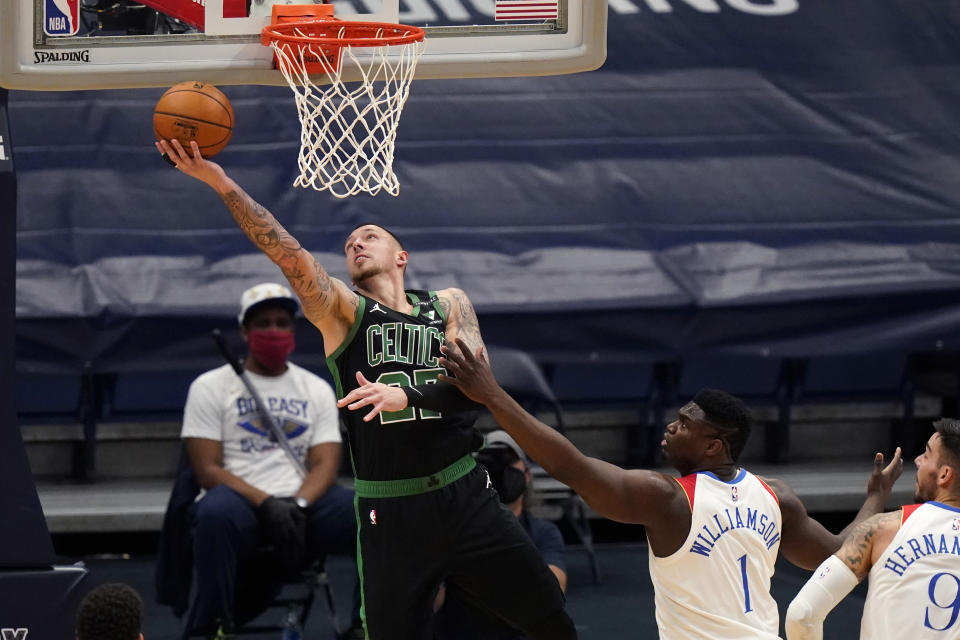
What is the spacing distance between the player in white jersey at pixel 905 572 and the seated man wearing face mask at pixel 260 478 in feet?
10.4

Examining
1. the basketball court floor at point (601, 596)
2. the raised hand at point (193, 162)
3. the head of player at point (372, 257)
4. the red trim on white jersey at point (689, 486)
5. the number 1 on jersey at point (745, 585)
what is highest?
the raised hand at point (193, 162)

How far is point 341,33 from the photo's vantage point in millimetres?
5449

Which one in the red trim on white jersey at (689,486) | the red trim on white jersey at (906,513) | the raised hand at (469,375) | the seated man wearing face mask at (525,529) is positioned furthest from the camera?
the seated man wearing face mask at (525,529)

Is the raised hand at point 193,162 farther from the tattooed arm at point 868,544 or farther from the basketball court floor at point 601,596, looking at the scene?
the basketball court floor at point 601,596

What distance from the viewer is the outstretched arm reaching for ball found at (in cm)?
485

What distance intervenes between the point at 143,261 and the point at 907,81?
19.3ft

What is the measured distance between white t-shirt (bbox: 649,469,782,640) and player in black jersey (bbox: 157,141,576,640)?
0.89 m

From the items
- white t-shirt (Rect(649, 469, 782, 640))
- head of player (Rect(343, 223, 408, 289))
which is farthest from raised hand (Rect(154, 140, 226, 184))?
white t-shirt (Rect(649, 469, 782, 640))

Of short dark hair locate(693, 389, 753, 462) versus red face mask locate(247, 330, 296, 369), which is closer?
short dark hair locate(693, 389, 753, 462)

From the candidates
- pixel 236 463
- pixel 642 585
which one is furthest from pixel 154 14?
pixel 642 585

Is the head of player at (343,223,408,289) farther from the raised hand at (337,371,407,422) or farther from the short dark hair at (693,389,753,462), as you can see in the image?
the short dark hair at (693,389,753,462)

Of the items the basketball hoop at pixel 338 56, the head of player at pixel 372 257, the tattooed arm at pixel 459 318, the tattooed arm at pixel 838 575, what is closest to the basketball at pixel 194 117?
the basketball hoop at pixel 338 56

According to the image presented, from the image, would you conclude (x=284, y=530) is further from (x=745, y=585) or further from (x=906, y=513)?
(x=906, y=513)

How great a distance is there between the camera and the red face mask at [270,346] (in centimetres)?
724
